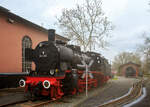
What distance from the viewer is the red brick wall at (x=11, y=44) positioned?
1221 cm

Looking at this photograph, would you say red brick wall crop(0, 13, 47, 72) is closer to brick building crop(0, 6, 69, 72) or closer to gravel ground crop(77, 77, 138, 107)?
brick building crop(0, 6, 69, 72)

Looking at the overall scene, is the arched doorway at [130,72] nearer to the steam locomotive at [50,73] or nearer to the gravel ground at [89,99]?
the gravel ground at [89,99]

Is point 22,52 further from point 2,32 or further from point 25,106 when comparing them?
point 25,106

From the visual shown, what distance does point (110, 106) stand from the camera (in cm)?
738

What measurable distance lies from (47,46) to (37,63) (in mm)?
1081

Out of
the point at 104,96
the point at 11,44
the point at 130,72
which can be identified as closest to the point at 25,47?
the point at 11,44

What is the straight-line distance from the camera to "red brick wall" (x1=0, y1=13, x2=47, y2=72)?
12.2 metres

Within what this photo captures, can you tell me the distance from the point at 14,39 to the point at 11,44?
0.57 meters

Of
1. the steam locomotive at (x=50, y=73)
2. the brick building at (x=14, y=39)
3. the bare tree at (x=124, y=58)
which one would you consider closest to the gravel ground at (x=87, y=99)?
the steam locomotive at (x=50, y=73)

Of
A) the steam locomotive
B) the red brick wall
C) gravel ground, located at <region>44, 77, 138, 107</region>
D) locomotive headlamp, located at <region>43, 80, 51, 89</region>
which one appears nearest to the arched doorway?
gravel ground, located at <region>44, 77, 138, 107</region>

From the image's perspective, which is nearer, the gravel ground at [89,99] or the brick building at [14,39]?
the gravel ground at [89,99]

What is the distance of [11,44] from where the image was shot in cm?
1316

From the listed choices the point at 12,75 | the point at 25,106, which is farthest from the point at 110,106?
the point at 12,75

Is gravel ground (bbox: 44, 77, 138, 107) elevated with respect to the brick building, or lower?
lower
